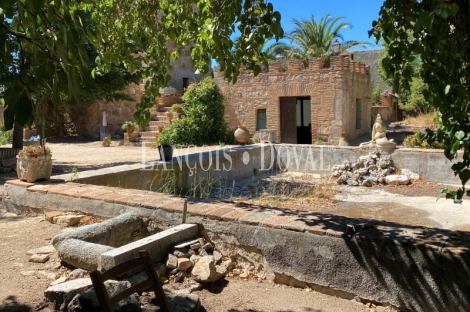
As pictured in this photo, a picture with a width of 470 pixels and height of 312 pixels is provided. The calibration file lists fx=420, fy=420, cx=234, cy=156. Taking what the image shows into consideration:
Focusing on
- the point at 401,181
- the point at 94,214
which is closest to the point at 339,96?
the point at 401,181

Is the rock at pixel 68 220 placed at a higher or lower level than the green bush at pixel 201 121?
lower

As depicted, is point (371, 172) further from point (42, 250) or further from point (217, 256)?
point (42, 250)

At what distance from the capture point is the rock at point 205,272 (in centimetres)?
335

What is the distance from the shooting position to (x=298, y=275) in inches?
130

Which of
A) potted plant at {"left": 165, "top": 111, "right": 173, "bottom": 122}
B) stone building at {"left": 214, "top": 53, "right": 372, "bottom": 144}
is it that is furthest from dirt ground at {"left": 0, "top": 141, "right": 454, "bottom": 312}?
potted plant at {"left": 165, "top": 111, "right": 173, "bottom": 122}

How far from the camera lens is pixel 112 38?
5.20 metres

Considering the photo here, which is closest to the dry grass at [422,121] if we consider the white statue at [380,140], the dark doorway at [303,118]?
the dark doorway at [303,118]

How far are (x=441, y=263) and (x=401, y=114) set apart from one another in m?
20.9

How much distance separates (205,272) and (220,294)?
210mm

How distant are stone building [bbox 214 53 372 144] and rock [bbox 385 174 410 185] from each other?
5.35m

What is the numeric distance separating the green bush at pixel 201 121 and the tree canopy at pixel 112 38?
1019 centimetres

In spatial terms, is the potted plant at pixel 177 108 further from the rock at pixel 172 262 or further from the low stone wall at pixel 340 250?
the rock at pixel 172 262

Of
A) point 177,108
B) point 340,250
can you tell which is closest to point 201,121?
point 177,108

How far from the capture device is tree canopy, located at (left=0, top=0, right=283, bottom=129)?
1.52m
